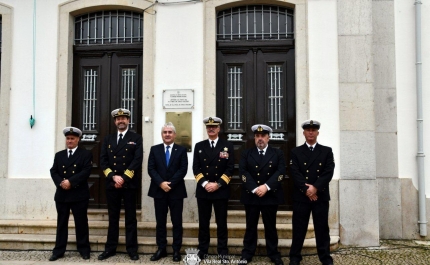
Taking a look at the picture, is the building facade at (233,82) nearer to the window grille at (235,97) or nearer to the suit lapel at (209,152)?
the window grille at (235,97)

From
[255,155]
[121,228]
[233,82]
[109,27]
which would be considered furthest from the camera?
[109,27]

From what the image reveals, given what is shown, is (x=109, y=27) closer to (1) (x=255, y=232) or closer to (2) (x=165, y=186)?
(2) (x=165, y=186)

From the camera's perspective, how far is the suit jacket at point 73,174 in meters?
5.68

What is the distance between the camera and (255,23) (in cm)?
702

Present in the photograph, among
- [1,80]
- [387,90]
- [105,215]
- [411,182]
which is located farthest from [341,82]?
[1,80]

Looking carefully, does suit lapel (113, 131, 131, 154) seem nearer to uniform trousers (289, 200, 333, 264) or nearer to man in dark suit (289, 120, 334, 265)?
man in dark suit (289, 120, 334, 265)

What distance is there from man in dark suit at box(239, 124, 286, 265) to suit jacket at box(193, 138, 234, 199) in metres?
0.24

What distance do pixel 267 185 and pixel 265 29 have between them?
3.11 metres

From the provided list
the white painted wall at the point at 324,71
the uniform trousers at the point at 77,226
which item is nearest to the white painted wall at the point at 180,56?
the uniform trousers at the point at 77,226

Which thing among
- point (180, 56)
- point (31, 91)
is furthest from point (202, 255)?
point (31, 91)

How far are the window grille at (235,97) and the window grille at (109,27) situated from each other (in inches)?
71.1

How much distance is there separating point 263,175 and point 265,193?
250mm

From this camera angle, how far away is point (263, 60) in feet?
22.8

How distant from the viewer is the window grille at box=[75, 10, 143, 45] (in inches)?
285
